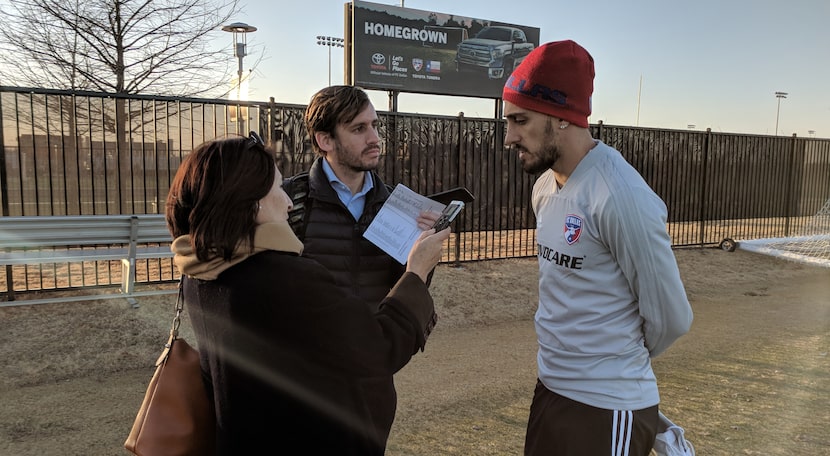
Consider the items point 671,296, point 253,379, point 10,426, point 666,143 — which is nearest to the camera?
point 253,379

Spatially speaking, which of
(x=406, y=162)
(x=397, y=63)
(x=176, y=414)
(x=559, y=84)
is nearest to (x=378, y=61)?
(x=397, y=63)

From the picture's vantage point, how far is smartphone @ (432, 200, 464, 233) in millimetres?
2217

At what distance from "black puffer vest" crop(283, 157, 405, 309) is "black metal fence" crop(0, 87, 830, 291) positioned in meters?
1.84

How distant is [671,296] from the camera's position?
2062mm

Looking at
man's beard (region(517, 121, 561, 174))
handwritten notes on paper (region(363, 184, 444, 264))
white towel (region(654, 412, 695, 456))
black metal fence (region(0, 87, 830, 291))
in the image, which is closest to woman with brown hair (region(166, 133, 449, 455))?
handwritten notes on paper (region(363, 184, 444, 264))

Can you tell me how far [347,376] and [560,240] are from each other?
102 centimetres

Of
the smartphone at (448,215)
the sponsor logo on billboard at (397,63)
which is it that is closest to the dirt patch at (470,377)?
the smartphone at (448,215)

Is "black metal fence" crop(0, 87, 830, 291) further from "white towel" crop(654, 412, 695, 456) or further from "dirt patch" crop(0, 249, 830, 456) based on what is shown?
"white towel" crop(654, 412, 695, 456)

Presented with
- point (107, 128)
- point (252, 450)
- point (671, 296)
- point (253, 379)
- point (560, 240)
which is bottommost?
point (252, 450)

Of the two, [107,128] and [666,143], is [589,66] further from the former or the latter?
[666,143]

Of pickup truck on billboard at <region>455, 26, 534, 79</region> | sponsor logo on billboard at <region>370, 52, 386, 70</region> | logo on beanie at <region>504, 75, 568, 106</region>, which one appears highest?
pickup truck on billboard at <region>455, 26, 534, 79</region>

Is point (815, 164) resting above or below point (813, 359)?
above

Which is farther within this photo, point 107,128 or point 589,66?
point 107,128

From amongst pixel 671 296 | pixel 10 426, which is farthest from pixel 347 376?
pixel 10 426
